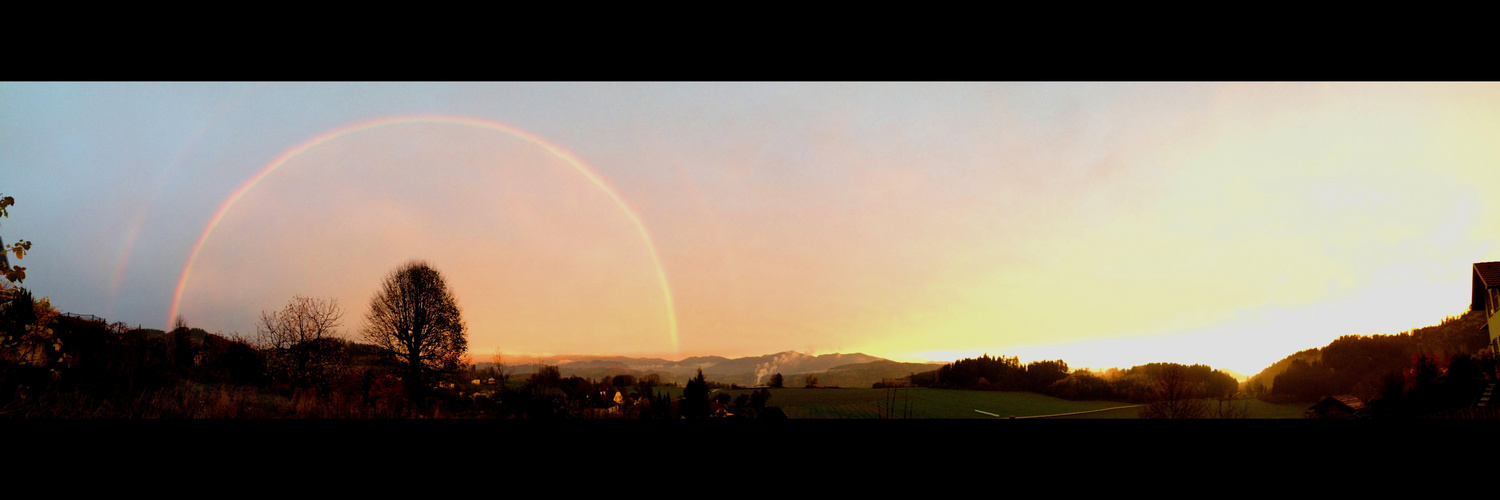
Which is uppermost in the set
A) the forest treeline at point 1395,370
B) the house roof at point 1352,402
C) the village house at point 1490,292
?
the village house at point 1490,292

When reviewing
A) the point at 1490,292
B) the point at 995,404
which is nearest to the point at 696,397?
the point at 995,404

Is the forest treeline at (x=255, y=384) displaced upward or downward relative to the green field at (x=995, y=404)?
upward

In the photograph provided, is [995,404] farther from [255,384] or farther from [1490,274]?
[255,384]

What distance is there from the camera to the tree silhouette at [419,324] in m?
29.3

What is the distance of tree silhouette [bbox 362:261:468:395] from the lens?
29.3 metres

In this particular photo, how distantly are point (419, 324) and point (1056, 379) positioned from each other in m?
27.5

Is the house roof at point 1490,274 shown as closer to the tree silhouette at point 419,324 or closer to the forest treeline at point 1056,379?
the forest treeline at point 1056,379

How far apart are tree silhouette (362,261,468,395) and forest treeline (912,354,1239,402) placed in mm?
19611

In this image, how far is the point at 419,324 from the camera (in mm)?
29875

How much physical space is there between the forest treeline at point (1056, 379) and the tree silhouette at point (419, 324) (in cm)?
1961

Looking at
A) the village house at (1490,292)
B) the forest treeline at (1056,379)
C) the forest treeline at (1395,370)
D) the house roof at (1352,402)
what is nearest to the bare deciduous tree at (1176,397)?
the forest treeline at (1056,379)

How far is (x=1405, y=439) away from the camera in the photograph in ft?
4.77

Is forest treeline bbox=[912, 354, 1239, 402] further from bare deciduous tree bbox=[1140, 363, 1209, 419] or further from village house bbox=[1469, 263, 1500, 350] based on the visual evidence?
village house bbox=[1469, 263, 1500, 350]
